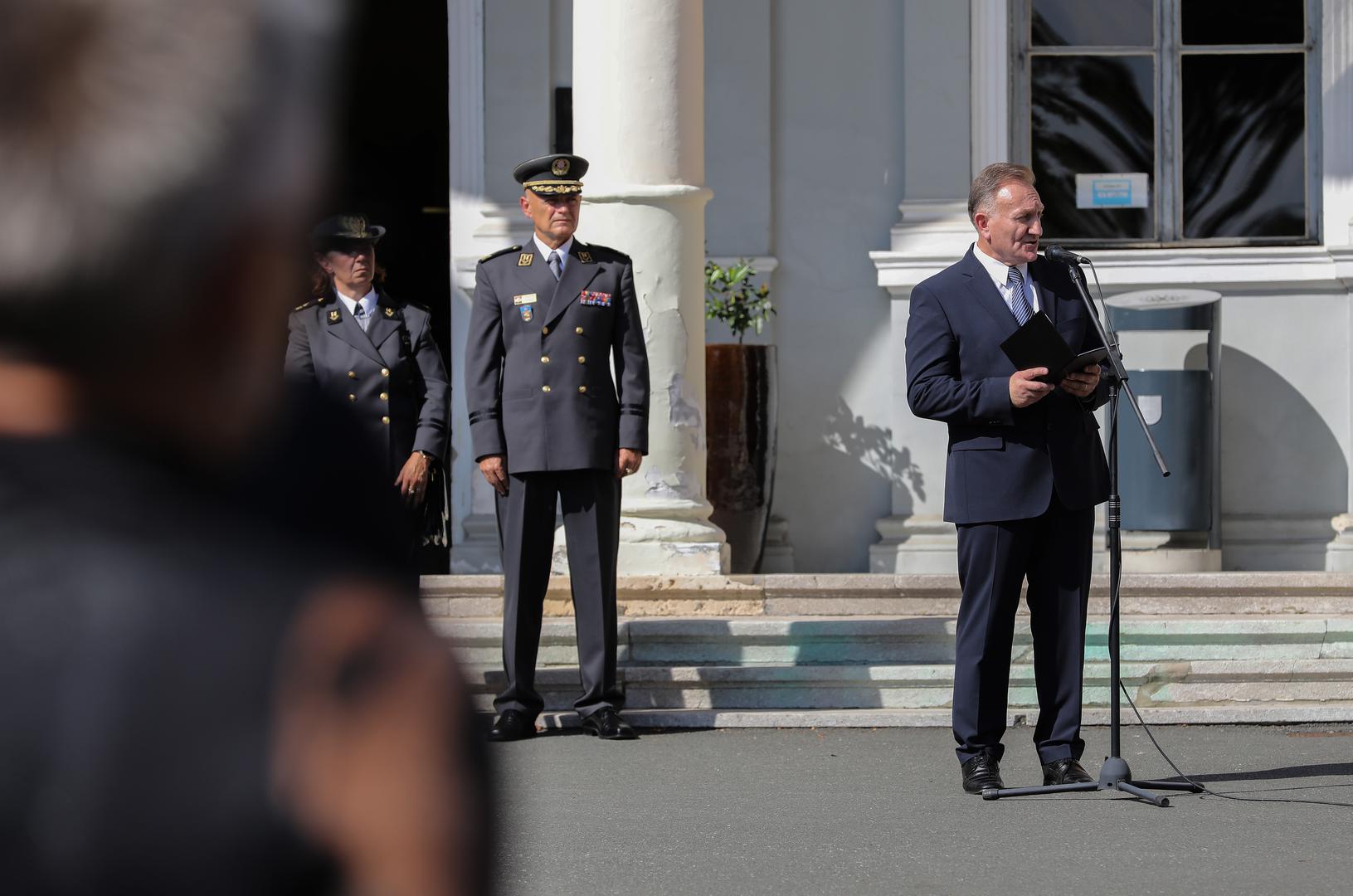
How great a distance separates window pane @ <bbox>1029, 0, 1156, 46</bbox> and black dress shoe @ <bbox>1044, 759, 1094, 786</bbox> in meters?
5.80

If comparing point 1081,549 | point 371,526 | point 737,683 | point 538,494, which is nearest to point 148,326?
point 371,526

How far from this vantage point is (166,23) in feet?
2.69

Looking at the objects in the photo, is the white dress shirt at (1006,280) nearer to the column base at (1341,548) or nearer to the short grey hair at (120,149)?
the column base at (1341,548)

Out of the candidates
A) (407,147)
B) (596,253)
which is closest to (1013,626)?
(596,253)

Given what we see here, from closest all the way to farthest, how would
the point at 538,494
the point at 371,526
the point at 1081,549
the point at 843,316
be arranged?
1. the point at 371,526
2. the point at 1081,549
3. the point at 538,494
4. the point at 843,316

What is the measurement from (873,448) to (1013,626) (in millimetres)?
4500

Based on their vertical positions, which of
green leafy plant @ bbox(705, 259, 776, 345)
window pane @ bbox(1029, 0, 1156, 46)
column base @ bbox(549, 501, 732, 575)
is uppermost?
window pane @ bbox(1029, 0, 1156, 46)

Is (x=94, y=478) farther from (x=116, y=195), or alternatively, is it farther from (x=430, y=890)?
(x=430, y=890)

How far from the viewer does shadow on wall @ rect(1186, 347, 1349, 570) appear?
9.80 meters

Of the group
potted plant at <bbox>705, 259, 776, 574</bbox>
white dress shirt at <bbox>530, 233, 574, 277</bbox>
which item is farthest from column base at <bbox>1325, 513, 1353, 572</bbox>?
white dress shirt at <bbox>530, 233, 574, 277</bbox>

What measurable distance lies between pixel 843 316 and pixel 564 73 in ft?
6.57

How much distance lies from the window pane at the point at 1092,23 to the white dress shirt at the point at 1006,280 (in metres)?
5.03

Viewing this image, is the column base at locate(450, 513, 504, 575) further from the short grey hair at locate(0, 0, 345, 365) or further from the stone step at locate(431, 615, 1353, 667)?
the short grey hair at locate(0, 0, 345, 365)

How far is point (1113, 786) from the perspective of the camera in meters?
5.52
